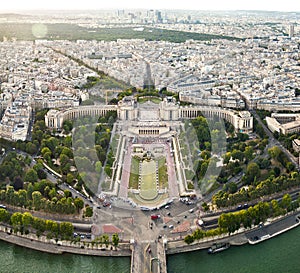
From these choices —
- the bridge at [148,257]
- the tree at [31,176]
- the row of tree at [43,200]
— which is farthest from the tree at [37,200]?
the bridge at [148,257]

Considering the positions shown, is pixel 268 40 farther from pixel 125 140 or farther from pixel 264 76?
pixel 125 140

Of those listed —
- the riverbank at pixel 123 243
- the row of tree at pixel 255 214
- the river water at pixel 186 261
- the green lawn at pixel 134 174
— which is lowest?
the river water at pixel 186 261

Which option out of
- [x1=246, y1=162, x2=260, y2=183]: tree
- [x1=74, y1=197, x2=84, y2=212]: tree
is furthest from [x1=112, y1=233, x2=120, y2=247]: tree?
[x1=246, y1=162, x2=260, y2=183]: tree

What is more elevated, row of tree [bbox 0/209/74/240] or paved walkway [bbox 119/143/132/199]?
row of tree [bbox 0/209/74/240]

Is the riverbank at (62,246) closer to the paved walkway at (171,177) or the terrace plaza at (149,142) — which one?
the terrace plaza at (149,142)

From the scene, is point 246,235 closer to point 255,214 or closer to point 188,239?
point 255,214

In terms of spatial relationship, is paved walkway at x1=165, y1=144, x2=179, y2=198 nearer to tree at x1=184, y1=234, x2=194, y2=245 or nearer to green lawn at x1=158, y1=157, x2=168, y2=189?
green lawn at x1=158, y1=157, x2=168, y2=189

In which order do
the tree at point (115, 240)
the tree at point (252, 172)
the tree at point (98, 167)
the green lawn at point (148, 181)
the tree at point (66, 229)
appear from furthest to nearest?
1. the tree at point (98, 167)
2. the tree at point (252, 172)
3. the green lawn at point (148, 181)
4. the tree at point (66, 229)
5. the tree at point (115, 240)

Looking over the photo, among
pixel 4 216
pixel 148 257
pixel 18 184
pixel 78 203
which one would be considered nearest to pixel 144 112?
pixel 18 184
